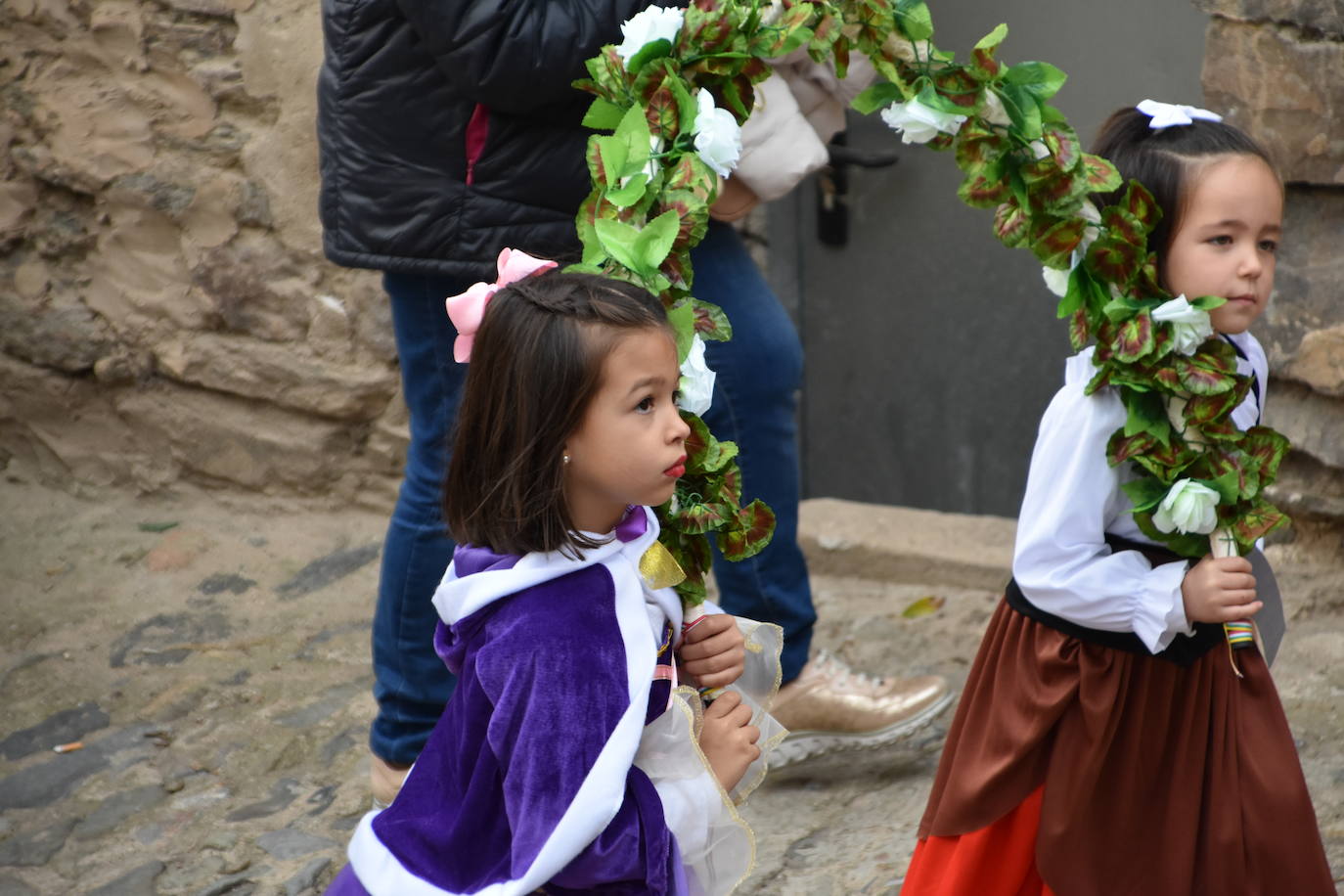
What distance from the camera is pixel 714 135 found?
1.85 m

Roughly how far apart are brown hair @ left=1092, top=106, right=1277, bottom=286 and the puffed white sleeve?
0.68 feet

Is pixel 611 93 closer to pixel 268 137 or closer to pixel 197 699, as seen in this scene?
pixel 197 699

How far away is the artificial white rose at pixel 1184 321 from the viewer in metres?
1.88

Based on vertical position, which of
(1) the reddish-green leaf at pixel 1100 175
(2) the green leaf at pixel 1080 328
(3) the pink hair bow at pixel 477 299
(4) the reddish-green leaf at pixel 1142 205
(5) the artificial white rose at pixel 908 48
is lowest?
(2) the green leaf at pixel 1080 328

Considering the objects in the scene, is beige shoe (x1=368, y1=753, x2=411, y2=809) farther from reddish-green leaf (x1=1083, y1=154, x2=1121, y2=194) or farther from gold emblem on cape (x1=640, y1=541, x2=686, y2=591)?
reddish-green leaf (x1=1083, y1=154, x2=1121, y2=194)

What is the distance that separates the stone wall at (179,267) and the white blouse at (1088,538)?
7.46 ft

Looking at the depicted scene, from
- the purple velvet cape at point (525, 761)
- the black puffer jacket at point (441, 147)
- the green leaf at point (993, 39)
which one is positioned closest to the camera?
the purple velvet cape at point (525, 761)

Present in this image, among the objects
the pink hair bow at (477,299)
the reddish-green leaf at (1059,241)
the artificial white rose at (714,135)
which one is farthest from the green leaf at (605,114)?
the reddish-green leaf at (1059,241)

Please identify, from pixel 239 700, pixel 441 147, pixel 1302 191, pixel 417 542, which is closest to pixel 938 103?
pixel 441 147

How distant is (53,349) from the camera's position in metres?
4.13

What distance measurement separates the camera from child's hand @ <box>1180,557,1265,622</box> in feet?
6.17

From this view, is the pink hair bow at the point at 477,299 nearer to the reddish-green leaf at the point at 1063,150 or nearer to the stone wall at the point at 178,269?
the reddish-green leaf at the point at 1063,150

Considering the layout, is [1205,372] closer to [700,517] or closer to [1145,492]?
[1145,492]

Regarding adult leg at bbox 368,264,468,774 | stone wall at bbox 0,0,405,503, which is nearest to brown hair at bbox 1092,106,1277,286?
adult leg at bbox 368,264,468,774
